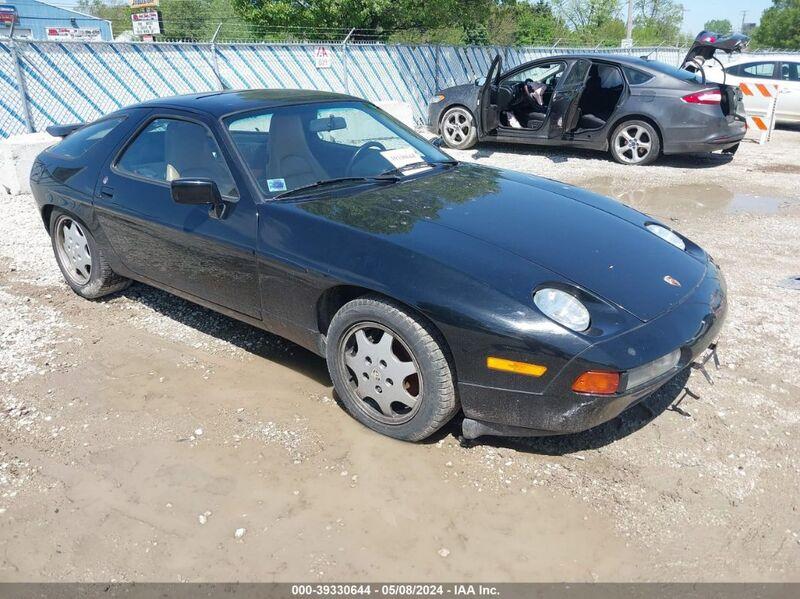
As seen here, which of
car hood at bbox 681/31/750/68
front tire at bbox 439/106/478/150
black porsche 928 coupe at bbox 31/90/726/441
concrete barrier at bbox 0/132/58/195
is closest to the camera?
black porsche 928 coupe at bbox 31/90/726/441

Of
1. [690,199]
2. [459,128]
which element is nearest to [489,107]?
[459,128]

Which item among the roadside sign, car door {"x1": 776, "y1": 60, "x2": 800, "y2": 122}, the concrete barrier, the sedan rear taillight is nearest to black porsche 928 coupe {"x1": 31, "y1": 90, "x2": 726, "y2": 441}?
the concrete barrier

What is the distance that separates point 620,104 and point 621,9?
40415 millimetres

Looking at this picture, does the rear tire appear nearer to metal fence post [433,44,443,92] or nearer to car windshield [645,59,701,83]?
car windshield [645,59,701,83]

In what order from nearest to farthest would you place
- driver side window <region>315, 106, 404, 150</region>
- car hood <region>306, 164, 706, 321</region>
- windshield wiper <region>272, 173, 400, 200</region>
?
car hood <region>306, 164, 706, 321</region> < windshield wiper <region>272, 173, 400, 200</region> < driver side window <region>315, 106, 404, 150</region>

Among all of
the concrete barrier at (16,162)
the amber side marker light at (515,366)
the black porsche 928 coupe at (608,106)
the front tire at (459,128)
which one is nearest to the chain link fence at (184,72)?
the concrete barrier at (16,162)

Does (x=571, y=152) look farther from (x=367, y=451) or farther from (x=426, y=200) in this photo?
(x=367, y=451)

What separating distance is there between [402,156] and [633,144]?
21.9 feet

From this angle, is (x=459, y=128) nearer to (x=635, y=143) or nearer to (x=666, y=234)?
(x=635, y=143)

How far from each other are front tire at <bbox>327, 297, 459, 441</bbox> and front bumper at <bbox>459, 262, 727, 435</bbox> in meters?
0.14

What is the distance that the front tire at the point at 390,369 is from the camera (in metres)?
2.84

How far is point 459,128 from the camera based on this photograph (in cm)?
1106

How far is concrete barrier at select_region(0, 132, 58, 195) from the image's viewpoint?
8125 millimetres
